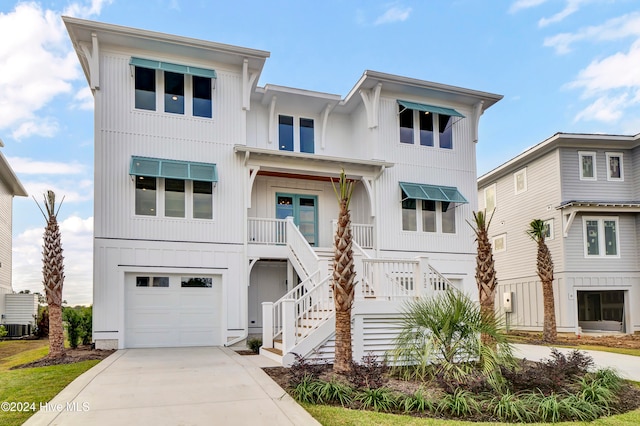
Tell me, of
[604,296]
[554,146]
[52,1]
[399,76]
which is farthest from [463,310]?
[604,296]

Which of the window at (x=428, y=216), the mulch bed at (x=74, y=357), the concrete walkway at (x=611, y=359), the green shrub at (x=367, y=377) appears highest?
the window at (x=428, y=216)

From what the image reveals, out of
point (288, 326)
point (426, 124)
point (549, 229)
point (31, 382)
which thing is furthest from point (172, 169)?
point (549, 229)

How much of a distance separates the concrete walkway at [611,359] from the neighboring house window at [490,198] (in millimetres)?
12197

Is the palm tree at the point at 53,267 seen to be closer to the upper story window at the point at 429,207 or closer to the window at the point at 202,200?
the window at the point at 202,200

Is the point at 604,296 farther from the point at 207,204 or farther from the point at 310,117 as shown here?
the point at 207,204

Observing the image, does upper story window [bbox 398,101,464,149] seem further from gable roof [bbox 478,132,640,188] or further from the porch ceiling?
gable roof [bbox 478,132,640,188]

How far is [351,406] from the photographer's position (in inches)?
263

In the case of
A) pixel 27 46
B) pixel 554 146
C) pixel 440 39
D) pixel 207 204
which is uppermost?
pixel 440 39

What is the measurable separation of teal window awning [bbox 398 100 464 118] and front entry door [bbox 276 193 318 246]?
→ 14.9 ft

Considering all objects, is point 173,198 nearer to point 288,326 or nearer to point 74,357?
point 74,357

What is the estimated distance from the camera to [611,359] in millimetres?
11766

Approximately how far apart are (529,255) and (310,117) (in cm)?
1264

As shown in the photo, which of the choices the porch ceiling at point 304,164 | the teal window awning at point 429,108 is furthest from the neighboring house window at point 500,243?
the porch ceiling at point 304,164

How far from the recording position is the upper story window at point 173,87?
45.4 ft
